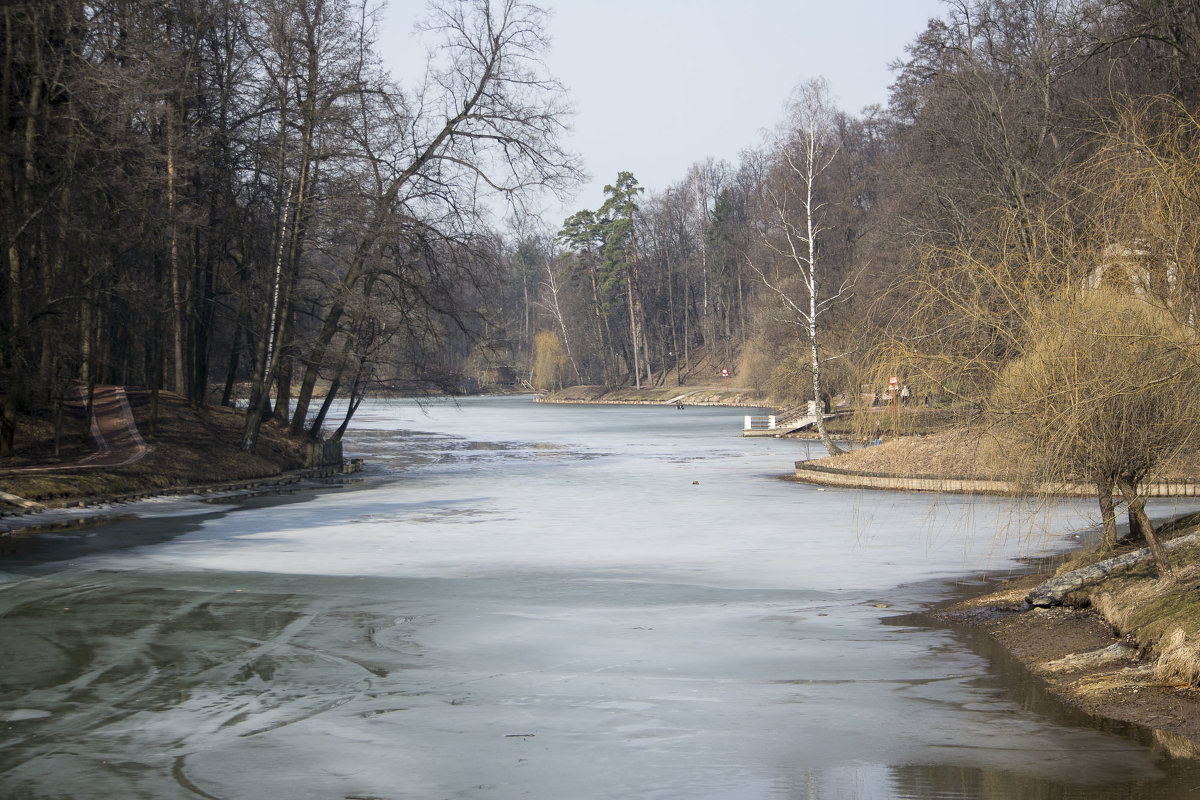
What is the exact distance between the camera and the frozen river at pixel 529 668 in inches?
282

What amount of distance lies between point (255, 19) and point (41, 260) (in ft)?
34.6

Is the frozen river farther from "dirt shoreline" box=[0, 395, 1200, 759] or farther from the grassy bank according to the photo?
the grassy bank

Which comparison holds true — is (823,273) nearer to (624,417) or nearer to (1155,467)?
(624,417)

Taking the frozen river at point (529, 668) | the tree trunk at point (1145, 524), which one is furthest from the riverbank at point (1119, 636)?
the frozen river at point (529, 668)

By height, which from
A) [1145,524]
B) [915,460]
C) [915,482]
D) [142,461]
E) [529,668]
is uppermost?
[1145,524]

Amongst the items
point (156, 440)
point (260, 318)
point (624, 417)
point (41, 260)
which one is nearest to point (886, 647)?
point (41, 260)

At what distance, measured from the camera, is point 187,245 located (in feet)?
98.4

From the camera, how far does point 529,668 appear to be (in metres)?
10.0

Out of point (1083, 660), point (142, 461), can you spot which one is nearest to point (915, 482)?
point (1083, 660)

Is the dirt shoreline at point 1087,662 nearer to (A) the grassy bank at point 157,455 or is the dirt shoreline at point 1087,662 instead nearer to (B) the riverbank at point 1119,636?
(B) the riverbank at point 1119,636

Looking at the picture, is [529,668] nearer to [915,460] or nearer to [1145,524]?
[1145,524]

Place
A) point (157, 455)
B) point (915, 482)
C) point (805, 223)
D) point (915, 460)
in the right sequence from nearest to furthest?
point (915, 482) → point (915, 460) → point (157, 455) → point (805, 223)

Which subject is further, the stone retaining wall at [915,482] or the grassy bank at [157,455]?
the grassy bank at [157,455]

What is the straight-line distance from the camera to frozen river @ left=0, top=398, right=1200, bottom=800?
715 centimetres
